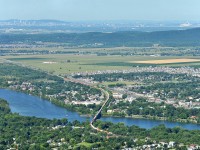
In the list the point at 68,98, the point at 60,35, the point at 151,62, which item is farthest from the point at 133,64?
the point at 60,35

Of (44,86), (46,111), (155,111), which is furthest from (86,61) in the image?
(155,111)

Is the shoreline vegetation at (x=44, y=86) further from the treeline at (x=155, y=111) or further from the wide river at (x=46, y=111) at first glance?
the wide river at (x=46, y=111)

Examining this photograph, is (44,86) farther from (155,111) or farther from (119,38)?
(119,38)

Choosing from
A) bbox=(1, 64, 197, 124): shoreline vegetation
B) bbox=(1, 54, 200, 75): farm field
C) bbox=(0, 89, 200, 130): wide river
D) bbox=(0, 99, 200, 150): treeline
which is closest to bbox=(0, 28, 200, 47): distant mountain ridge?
bbox=(1, 54, 200, 75): farm field

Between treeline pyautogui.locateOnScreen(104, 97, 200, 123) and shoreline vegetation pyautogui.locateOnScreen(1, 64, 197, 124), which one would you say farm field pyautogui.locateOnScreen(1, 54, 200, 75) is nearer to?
shoreline vegetation pyautogui.locateOnScreen(1, 64, 197, 124)

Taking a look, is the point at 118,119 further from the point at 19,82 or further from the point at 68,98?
the point at 19,82
